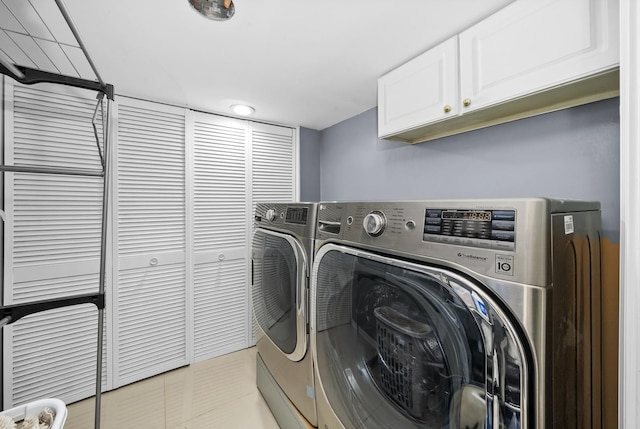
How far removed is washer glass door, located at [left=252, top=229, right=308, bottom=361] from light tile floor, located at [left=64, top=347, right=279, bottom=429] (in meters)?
0.50

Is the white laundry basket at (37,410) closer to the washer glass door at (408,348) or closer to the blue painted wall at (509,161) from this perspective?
the washer glass door at (408,348)

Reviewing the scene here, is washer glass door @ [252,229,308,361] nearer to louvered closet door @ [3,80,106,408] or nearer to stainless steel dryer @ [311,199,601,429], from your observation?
stainless steel dryer @ [311,199,601,429]

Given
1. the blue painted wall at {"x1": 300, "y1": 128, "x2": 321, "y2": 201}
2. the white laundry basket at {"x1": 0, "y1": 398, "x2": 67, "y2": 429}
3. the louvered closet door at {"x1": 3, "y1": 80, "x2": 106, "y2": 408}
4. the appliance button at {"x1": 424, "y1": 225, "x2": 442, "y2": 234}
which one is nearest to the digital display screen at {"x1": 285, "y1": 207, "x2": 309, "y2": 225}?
the appliance button at {"x1": 424, "y1": 225, "x2": 442, "y2": 234}

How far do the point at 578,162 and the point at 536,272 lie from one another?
2.94 feet

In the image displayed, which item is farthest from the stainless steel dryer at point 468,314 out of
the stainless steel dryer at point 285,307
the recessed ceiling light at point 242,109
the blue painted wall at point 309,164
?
the blue painted wall at point 309,164

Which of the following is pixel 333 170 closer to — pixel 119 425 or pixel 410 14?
pixel 410 14

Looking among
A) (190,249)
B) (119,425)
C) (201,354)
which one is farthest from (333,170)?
(119,425)

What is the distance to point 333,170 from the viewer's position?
8.36ft

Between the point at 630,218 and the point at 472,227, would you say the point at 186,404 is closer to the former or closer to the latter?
the point at 472,227

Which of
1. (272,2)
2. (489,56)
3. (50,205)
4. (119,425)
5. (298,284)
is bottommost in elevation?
(119,425)

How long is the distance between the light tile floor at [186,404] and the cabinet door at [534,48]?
2048mm

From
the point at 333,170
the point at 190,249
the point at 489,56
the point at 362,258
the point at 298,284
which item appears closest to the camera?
the point at 362,258

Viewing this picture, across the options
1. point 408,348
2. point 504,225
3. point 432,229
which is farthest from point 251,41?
point 408,348

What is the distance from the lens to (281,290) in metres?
1.50
